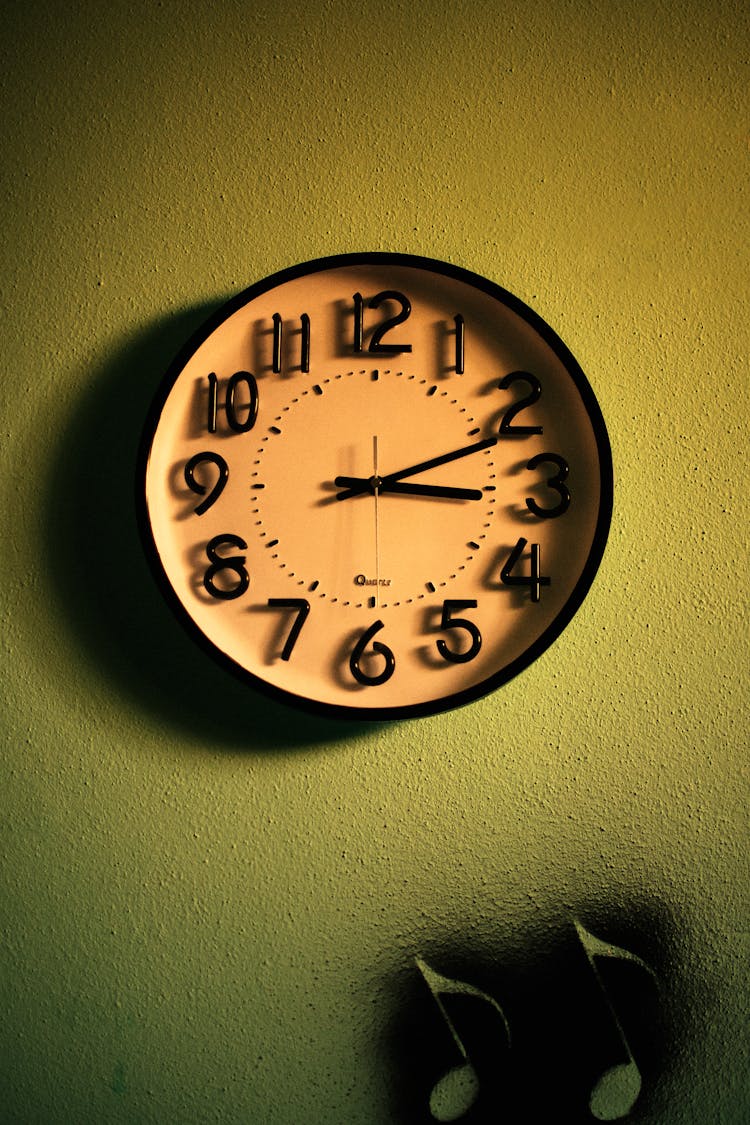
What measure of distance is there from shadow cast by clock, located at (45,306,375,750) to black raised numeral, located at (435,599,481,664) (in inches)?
6.8

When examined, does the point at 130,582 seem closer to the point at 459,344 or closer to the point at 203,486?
the point at 203,486

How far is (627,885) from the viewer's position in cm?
104

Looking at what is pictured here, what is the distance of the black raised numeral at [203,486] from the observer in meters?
1.01

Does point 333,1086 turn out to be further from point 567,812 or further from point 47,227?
point 47,227

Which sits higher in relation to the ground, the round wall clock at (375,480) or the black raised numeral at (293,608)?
the round wall clock at (375,480)

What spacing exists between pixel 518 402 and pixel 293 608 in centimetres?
41

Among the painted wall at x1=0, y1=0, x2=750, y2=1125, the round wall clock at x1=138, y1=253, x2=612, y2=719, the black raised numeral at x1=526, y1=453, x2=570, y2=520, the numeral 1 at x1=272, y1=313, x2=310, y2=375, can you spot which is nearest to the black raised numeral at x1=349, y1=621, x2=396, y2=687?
the round wall clock at x1=138, y1=253, x2=612, y2=719

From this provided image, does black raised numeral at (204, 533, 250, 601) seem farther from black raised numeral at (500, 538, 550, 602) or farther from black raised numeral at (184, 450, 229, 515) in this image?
black raised numeral at (500, 538, 550, 602)

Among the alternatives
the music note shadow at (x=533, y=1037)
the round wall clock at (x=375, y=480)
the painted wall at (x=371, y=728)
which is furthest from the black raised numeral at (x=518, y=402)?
the music note shadow at (x=533, y=1037)

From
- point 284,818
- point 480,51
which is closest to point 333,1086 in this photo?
point 284,818

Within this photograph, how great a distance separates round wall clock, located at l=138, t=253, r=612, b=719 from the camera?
995mm

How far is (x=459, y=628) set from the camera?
1.00 meters

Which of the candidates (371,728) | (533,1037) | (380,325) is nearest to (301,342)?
(380,325)

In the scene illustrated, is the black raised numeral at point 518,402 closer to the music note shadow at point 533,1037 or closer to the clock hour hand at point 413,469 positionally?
the clock hour hand at point 413,469
